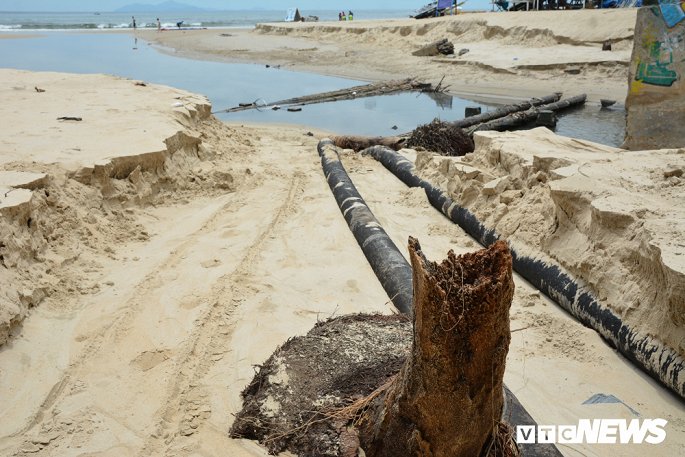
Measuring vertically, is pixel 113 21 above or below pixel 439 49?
above

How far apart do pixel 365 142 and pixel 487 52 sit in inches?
588

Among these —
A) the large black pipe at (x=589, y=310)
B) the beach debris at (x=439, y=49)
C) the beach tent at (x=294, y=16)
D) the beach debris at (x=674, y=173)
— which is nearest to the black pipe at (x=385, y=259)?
the large black pipe at (x=589, y=310)

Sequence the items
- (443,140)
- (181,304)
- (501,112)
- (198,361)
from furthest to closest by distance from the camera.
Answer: (501,112)
(443,140)
(181,304)
(198,361)

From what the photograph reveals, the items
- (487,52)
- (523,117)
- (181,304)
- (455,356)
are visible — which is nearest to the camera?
(455,356)

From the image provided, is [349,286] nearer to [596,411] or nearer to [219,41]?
[596,411]

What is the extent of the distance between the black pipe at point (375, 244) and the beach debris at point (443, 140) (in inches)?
89.9

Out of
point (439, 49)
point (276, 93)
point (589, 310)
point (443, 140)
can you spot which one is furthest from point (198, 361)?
point (439, 49)

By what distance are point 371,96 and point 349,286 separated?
14.1 metres

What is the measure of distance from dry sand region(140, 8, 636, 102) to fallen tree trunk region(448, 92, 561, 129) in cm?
221

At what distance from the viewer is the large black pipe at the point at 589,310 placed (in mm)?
3791

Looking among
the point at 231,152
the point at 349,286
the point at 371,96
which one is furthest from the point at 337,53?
the point at 349,286

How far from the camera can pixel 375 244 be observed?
5727 millimetres

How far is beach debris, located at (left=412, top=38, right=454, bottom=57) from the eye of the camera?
24.5m

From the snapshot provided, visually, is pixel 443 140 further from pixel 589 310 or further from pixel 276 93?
pixel 276 93
